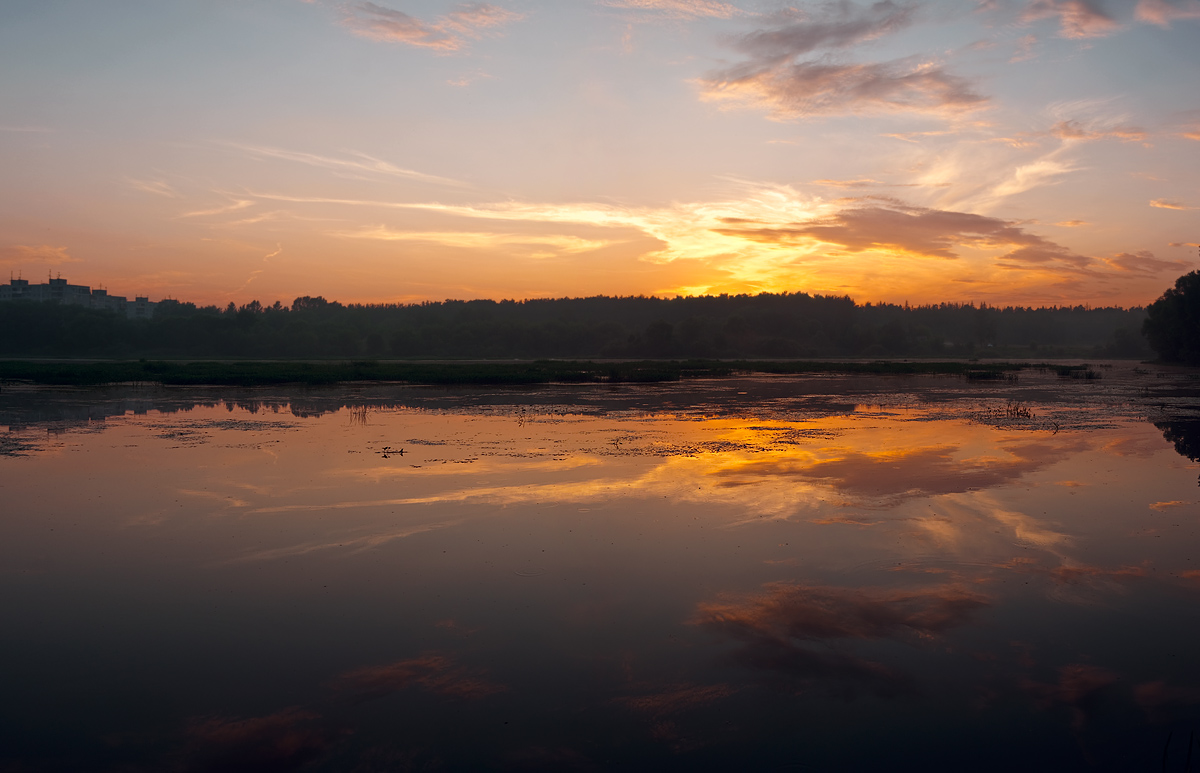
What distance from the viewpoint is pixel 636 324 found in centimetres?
19975

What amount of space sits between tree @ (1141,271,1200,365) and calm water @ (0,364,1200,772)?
81.4 m

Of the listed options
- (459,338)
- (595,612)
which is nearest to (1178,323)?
(595,612)

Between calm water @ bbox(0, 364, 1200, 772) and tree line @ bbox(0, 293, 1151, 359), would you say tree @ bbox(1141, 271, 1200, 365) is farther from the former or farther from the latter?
calm water @ bbox(0, 364, 1200, 772)

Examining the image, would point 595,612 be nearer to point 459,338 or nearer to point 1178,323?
point 1178,323

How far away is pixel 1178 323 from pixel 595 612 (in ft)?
338

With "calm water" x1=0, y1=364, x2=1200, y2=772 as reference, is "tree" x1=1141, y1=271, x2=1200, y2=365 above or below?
above

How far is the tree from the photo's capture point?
83000mm

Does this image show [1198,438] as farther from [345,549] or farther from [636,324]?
[636,324]

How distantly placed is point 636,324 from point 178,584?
191m

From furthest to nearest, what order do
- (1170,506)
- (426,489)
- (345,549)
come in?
(426,489) < (1170,506) < (345,549)

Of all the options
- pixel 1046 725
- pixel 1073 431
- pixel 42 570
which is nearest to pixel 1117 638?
pixel 1046 725

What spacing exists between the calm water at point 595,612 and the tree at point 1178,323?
3205 inches

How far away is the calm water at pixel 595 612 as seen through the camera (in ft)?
21.5

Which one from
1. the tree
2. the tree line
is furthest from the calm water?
the tree line
